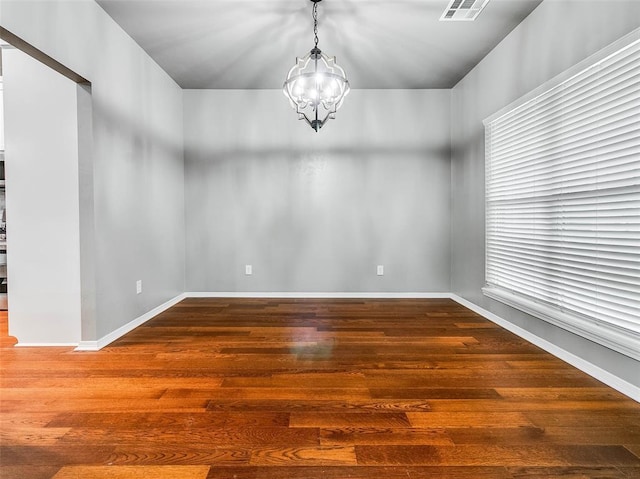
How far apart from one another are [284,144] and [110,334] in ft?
9.39

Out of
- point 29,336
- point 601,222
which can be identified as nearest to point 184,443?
point 29,336

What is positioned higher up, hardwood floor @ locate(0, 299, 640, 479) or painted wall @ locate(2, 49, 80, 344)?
painted wall @ locate(2, 49, 80, 344)

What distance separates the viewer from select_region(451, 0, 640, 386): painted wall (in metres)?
2.02

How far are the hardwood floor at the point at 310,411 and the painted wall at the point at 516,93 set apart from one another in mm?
203

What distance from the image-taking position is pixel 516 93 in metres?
2.93

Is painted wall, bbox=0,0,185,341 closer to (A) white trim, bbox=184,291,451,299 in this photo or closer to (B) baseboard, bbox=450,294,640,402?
(A) white trim, bbox=184,291,451,299

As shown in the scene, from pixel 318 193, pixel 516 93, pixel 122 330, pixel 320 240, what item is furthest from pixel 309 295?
pixel 516 93

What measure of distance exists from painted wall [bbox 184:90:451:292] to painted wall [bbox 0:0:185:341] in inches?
19.3

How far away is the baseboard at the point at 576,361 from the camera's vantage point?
1870 mm

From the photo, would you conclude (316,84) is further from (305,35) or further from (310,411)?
(310,411)

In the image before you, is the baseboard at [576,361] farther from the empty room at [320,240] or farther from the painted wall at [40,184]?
the painted wall at [40,184]

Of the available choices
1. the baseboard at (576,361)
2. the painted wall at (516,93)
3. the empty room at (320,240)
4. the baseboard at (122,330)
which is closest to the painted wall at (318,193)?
the empty room at (320,240)

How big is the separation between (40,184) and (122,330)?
4.46ft

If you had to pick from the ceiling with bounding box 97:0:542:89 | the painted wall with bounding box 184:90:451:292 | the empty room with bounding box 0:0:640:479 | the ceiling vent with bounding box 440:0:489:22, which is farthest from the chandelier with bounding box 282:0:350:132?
the painted wall with bounding box 184:90:451:292
